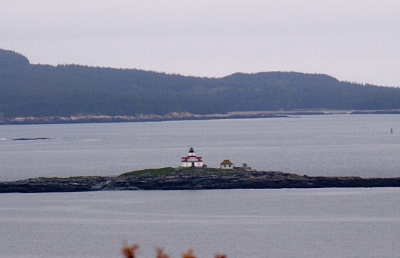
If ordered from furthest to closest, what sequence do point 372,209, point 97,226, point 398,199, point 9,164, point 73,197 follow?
point 9,164
point 73,197
point 398,199
point 372,209
point 97,226

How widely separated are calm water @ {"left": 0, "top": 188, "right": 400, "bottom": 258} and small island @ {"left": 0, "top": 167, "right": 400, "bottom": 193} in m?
0.52

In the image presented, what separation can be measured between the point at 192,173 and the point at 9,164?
34.6m

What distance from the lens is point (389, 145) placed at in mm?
108500

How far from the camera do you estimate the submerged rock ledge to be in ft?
178

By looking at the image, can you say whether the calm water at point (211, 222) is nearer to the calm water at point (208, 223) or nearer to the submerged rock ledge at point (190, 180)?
the calm water at point (208, 223)

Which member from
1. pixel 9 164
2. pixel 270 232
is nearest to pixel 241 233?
pixel 270 232

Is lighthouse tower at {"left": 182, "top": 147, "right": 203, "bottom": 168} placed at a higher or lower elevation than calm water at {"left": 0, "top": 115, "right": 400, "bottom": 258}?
higher

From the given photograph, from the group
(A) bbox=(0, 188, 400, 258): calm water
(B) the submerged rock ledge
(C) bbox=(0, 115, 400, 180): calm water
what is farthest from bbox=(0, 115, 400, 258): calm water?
(C) bbox=(0, 115, 400, 180): calm water

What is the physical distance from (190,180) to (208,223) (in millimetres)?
9948

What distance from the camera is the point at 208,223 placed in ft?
144

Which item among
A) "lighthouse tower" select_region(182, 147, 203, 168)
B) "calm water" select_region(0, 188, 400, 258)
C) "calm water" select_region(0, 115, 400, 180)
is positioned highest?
"lighthouse tower" select_region(182, 147, 203, 168)

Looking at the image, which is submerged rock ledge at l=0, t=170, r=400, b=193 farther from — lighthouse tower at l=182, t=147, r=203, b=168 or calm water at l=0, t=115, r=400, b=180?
calm water at l=0, t=115, r=400, b=180

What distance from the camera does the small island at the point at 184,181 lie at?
54344 mm

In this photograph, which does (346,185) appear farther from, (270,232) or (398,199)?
(270,232)
